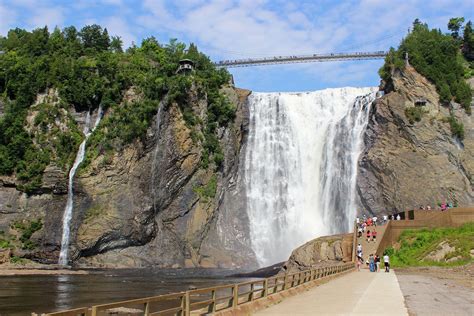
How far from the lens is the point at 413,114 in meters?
67.6

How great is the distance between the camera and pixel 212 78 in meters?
76.1

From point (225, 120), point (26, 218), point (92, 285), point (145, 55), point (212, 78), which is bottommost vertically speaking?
point (92, 285)

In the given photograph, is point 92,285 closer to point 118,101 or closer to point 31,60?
point 118,101

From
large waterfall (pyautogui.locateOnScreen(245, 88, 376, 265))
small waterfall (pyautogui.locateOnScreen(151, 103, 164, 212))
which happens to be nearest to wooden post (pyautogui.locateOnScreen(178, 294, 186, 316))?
small waterfall (pyautogui.locateOnScreen(151, 103, 164, 212))

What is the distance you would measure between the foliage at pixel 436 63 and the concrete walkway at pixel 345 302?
175ft

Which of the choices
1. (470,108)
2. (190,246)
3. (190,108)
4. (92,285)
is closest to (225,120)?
(190,108)

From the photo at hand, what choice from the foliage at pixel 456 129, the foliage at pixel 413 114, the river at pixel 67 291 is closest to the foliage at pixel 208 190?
the river at pixel 67 291

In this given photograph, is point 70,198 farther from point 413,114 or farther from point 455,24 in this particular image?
point 455,24

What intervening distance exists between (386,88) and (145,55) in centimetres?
3826

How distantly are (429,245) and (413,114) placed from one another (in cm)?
2795

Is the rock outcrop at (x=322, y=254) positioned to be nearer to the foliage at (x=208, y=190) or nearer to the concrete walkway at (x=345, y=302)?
the concrete walkway at (x=345, y=302)

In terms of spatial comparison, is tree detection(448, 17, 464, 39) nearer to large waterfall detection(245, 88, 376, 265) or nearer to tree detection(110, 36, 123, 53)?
large waterfall detection(245, 88, 376, 265)

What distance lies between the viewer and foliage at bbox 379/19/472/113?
72.0 m

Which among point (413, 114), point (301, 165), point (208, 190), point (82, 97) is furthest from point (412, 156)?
point (82, 97)
